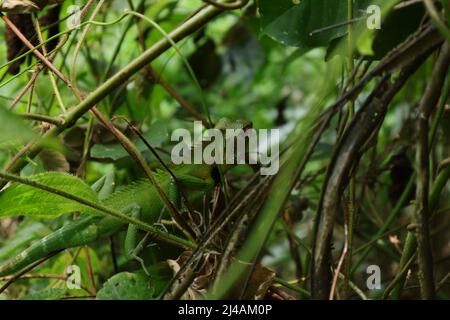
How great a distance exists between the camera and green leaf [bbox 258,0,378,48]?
1140 mm

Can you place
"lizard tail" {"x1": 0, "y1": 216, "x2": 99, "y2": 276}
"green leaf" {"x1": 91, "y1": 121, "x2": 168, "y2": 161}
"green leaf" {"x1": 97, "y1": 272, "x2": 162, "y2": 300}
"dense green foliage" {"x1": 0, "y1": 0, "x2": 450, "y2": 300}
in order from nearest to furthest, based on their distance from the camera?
"dense green foliage" {"x1": 0, "y1": 0, "x2": 450, "y2": 300} < "green leaf" {"x1": 97, "y1": 272, "x2": 162, "y2": 300} < "lizard tail" {"x1": 0, "y1": 216, "x2": 99, "y2": 276} < "green leaf" {"x1": 91, "y1": 121, "x2": 168, "y2": 161}

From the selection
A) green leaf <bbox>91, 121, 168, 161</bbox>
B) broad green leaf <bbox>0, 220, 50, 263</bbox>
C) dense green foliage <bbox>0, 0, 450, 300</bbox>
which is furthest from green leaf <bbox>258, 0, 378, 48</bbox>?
broad green leaf <bbox>0, 220, 50, 263</bbox>

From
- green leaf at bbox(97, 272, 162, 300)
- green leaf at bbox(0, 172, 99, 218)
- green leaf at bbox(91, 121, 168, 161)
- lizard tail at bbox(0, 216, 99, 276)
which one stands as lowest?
green leaf at bbox(97, 272, 162, 300)

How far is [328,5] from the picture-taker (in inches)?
45.1

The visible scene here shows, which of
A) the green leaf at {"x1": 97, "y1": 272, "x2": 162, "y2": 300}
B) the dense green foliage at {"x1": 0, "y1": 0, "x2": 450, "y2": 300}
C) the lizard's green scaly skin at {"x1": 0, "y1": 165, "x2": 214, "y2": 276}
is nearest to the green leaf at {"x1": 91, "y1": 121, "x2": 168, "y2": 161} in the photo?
the dense green foliage at {"x1": 0, "y1": 0, "x2": 450, "y2": 300}

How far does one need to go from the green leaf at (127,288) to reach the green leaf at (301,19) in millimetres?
496

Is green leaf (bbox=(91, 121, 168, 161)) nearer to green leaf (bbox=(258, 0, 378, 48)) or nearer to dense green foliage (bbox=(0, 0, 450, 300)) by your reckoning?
dense green foliage (bbox=(0, 0, 450, 300))

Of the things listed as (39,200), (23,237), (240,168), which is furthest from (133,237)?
(240,168)

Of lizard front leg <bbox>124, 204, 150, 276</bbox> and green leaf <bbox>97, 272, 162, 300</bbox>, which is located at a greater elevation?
lizard front leg <bbox>124, 204, 150, 276</bbox>

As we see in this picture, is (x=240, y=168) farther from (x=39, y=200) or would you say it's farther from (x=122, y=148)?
(x=39, y=200)

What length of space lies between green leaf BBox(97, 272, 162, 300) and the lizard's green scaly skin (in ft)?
0.71

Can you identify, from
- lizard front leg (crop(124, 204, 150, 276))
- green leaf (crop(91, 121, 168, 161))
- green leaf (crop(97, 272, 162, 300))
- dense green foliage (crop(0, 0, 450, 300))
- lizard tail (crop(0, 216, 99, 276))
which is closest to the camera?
dense green foliage (crop(0, 0, 450, 300))

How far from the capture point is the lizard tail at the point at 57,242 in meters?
1.06

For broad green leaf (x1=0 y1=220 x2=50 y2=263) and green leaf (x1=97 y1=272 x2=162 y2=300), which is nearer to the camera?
green leaf (x1=97 y1=272 x2=162 y2=300)
